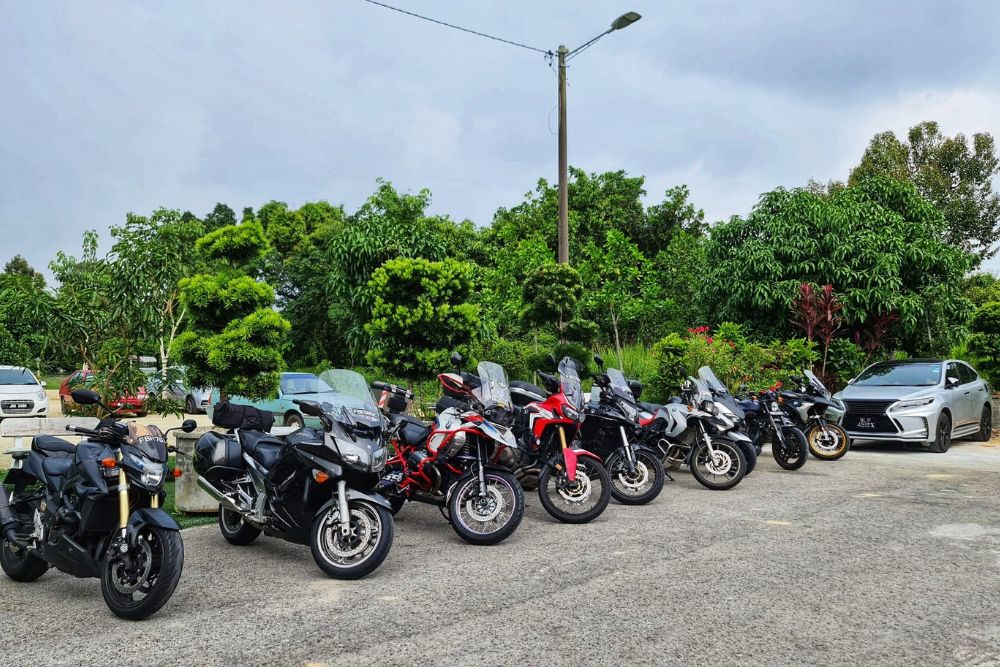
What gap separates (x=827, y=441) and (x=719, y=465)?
3347 millimetres

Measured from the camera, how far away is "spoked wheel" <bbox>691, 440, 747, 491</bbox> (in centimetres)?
928

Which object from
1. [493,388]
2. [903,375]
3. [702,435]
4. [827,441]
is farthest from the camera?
[903,375]

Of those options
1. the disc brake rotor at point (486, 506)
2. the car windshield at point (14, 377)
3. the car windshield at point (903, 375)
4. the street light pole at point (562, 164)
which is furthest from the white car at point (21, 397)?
the car windshield at point (903, 375)

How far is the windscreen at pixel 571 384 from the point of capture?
7.95m

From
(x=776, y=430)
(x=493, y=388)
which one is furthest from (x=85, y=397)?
(x=776, y=430)

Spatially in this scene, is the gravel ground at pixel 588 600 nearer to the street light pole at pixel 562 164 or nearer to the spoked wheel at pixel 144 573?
the spoked wheel at pixel 144 573

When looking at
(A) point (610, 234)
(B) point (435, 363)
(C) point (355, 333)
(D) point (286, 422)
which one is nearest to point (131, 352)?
(B) point (435, 363)

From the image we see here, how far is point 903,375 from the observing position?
1425 centimetres

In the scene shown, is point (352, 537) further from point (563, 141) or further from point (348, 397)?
point (563, 141)

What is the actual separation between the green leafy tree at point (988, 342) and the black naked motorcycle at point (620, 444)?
11729 mm

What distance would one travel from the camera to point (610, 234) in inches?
890

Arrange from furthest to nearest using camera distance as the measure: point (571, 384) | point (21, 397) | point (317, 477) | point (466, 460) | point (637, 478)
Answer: point (21, 397), point (637, 478), point (571, 384), point (466, 460), point (317, 477)

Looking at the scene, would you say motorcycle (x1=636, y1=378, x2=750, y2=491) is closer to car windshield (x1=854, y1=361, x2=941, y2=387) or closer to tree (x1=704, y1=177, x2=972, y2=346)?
car windshield (x1=854, y1=361, x2=941, y2=387)

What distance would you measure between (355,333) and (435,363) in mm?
5245
